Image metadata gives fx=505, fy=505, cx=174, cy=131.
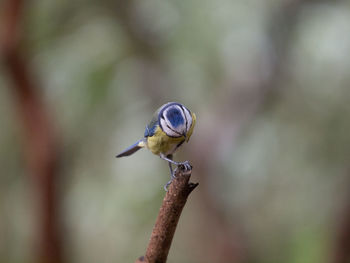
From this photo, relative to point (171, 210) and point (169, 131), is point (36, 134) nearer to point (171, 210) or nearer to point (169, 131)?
point (169, 131)

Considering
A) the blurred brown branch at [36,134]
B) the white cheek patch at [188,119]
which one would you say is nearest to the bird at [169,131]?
the white cheek patch at [188,119]

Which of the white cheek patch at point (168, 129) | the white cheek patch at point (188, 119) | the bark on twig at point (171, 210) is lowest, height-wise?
the bark on twig at point (171, 210)

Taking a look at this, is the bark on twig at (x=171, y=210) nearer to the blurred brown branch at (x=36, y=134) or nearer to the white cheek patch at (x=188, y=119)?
the white cheek patch at (x=188, y=119)

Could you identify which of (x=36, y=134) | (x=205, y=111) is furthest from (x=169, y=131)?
(x=205, y=111)

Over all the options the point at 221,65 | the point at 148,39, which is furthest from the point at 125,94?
the point at 221,65

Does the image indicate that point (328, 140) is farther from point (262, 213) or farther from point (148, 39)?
point (148, 39)

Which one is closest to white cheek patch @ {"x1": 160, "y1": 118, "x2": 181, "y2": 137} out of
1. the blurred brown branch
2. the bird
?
the bird

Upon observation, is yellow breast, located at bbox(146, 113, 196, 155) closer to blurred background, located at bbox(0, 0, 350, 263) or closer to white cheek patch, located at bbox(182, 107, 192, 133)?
white cheek patch, located at bbox(182, 107, 192, 133)
